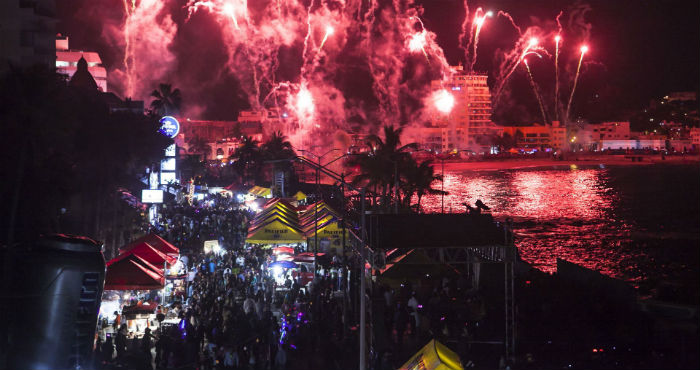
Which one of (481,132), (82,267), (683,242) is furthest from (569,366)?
(481,132)

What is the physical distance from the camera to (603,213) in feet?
274

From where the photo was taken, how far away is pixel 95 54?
89.9m

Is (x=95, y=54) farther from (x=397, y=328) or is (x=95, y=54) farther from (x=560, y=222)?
(x=397, y=328)

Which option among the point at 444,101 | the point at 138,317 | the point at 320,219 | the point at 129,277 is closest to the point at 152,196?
the point at 320,219

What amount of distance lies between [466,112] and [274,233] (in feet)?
459

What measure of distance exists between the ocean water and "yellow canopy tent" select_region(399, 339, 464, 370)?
2948cm

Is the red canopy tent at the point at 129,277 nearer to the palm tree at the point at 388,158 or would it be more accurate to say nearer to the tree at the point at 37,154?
the tree at the point at 37,154

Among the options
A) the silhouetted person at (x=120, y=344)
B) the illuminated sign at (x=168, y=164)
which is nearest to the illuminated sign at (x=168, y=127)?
the illuminated sign at (x=168, y=164)

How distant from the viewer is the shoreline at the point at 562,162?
6142 inches

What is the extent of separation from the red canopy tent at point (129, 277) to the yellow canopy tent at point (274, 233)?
880 centimetres

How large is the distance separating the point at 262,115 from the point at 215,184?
9488 cm

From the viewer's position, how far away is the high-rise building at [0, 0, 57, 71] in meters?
39.2

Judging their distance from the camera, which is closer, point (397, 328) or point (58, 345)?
point (58, 345)

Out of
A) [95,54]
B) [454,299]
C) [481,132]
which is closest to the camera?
[454,299]
